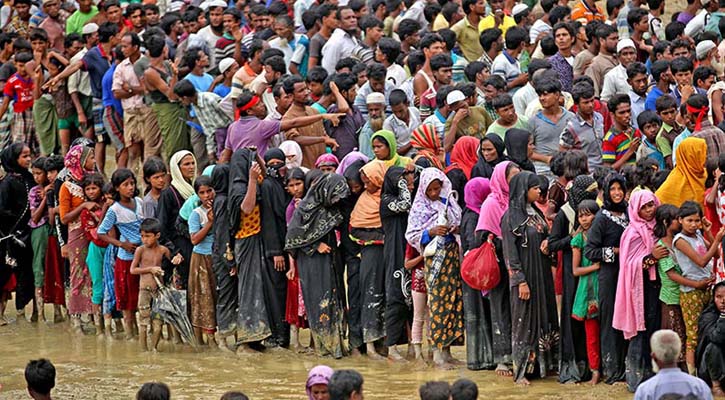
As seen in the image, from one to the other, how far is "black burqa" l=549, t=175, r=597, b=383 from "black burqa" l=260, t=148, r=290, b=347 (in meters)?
2.64

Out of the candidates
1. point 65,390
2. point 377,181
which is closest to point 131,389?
point 65,390

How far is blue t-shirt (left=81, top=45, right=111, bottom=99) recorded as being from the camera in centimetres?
1772

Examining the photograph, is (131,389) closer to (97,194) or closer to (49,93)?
(97,194)

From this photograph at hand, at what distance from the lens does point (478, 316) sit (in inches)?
484

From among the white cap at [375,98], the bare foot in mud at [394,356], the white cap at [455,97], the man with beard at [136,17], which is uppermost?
the man with beard at [136,17]

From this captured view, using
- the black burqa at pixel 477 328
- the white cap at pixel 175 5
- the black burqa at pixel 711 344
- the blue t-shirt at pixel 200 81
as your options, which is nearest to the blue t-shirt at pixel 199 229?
the black burqa at pixel 477 328

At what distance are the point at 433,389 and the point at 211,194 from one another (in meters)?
5.41

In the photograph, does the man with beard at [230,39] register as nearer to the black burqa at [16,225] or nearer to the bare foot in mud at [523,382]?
the black burqa at [16,225]

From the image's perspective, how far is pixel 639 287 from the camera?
445 inches

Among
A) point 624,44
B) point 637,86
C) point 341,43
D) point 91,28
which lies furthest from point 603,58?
point 91,28

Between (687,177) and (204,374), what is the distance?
4.27 m

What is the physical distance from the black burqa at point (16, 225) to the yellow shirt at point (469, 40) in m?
5.42

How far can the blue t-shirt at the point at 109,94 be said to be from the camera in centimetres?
1733

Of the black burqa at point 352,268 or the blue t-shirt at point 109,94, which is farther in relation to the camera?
the blue t-shirt at point 109,94
